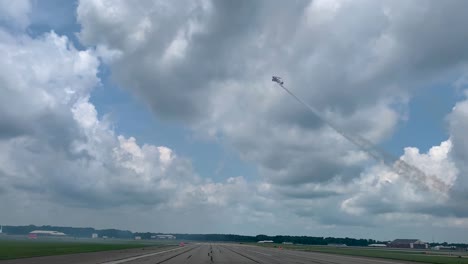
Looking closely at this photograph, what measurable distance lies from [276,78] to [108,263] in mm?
31718

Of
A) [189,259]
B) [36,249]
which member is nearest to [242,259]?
[189,259]

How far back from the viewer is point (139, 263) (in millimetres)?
55156

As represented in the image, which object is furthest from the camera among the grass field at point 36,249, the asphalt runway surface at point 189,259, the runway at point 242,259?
the grass field at point 36,249

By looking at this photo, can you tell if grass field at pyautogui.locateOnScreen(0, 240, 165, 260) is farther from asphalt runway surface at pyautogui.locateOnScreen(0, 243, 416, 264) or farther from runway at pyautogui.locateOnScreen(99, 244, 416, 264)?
runway at pyautogui.locateOnScreen(99, 244, 416, 264)

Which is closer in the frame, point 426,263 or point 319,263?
point 319,263

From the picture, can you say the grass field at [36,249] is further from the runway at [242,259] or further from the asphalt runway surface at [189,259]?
the runway at [242,259]

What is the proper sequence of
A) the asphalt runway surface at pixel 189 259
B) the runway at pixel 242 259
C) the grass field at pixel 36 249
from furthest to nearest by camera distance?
the grass field at pixel 36 249 < the runway at pixel 242 259 < the asphalt runway surface at pixel 189 259

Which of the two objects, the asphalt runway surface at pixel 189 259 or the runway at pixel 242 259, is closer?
the asphalt runway surface at pixel 189 259

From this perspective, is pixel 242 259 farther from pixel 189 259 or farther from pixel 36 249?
pixel 36 249

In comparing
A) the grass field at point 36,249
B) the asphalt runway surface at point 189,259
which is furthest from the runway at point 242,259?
the grass field at point 36,249

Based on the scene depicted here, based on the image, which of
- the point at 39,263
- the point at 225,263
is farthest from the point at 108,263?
→ the point at 225,263

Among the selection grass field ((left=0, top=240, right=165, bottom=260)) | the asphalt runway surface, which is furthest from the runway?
grass field ((left=0, top=240, right=165, bottom=260))

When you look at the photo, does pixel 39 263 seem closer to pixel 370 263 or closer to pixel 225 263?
pixel 225 263

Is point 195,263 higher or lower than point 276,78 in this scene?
lower
